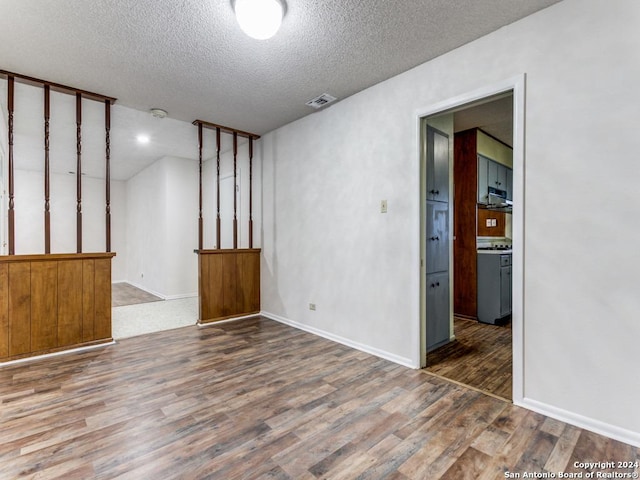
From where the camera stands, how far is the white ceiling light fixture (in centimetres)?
194

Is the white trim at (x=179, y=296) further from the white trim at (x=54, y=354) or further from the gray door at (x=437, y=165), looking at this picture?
the gray door at (x=437, y=165)

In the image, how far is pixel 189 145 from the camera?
5414mm

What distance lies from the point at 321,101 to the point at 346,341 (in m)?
2.60

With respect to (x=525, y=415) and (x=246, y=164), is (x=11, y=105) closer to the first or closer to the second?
(x=246, y=164)

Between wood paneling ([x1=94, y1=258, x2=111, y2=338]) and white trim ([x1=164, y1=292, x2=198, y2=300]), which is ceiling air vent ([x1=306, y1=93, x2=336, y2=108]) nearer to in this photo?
wood paneling ([x1=94, y1=258, x2=111, y2=338])

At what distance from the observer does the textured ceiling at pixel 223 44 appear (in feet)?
6.84

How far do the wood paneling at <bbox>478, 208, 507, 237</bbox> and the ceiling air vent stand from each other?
3.09 metres

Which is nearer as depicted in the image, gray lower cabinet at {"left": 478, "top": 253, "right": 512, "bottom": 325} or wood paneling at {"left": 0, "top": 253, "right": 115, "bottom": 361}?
wood paneling at {"left": 0, "top": 253, "right": 115, "bottom": 361}

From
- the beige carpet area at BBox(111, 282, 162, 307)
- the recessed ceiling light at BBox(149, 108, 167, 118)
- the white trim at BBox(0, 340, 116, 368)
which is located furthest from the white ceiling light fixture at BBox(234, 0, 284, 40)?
the beige carpet area at BBox(111, 282, 162, 307)

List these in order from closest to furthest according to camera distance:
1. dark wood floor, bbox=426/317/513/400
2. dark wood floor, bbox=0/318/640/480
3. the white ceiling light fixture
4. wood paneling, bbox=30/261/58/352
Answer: dark wood floor, bbox=0/318/640/480, the white ceiling light fixture, dark wood floor, bbox=426/317/513/400, wood paneling, bbox=30/261/58/352

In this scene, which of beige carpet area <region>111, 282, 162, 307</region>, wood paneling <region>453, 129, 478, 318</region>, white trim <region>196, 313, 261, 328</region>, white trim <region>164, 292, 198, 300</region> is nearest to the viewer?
white trim <region>196, 313, 261, 328</region>

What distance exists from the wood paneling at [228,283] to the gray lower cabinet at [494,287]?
3.11 metres

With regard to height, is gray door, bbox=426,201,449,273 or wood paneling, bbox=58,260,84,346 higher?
gray door, bbox=426,201,449,273

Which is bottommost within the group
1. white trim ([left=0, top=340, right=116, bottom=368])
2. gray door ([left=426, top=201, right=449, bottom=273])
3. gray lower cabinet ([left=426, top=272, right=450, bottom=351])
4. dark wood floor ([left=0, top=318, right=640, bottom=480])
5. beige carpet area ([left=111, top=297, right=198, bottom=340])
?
dark wood floor ([left=0, top=318, right=640, bottom=480])
